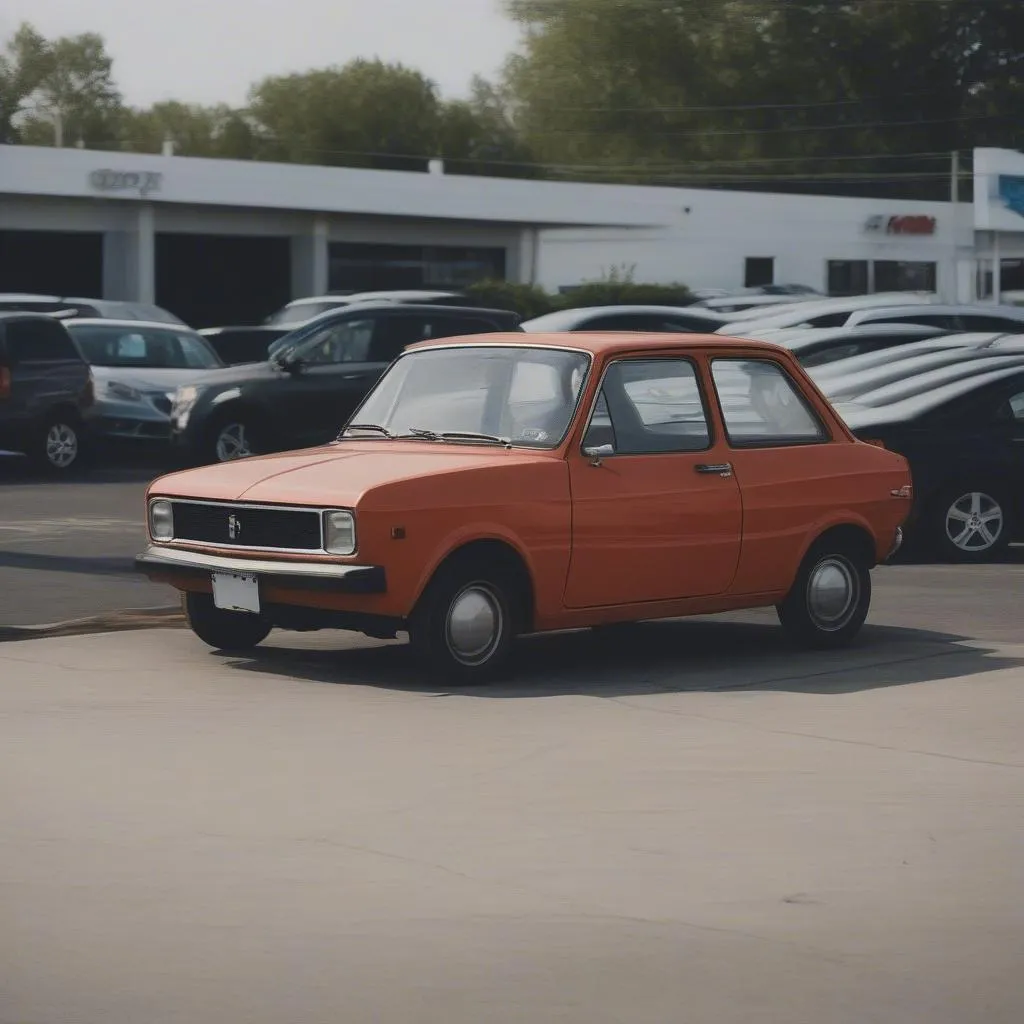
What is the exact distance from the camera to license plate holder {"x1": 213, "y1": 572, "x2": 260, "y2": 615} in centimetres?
982

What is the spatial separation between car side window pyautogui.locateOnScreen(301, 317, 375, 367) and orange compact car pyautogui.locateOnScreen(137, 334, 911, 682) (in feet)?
39.5

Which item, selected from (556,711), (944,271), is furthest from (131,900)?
(944,271)

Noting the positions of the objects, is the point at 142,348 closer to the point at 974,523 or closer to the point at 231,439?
the point at 231,439

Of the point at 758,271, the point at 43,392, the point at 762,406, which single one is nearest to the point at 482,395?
the point at 762,406

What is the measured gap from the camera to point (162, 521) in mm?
10445

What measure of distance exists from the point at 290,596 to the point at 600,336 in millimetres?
2223

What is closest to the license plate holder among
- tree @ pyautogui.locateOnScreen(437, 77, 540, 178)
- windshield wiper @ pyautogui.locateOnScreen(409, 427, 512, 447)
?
windshield wiper @ pyautogui.locateOnScreen(409, 427, 512, 447)

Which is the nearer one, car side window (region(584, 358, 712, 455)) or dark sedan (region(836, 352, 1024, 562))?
car side window (region(584, 358, 712, 455))

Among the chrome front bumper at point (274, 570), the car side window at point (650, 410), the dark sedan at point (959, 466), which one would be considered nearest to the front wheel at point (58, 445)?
the dark sedan at point (959, 466)

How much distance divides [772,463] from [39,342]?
14056 millimetres

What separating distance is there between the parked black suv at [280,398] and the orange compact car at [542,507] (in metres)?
10.6

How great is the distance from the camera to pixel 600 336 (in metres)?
11.0

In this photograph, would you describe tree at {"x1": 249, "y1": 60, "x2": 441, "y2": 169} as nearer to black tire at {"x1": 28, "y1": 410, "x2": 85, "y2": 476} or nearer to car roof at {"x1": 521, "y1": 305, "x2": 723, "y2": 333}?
car roof at {"x1": 521, "y1": 305, "x2": 723, "y2": 333}

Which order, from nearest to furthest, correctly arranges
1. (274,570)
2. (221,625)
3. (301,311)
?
(274,570), (221,625), (301,311)
